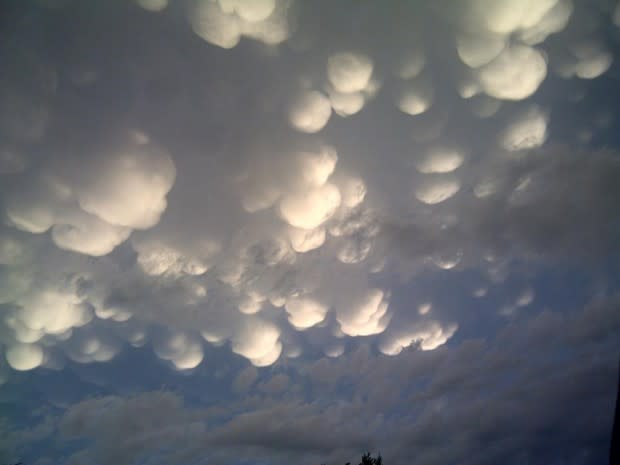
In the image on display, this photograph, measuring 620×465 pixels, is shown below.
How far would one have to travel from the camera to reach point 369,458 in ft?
125

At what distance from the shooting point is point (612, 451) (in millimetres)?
12930

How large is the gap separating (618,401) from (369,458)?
3341cm

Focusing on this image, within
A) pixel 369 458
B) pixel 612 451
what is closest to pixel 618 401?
pixel 612 451

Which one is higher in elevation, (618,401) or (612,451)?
(618,401)

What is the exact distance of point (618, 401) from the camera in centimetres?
1268

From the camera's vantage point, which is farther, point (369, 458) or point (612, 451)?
point (369, 458)

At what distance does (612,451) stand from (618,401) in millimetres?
2259

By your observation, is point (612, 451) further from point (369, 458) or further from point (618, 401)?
point (369, 458)

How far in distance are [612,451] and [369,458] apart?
31.8 metres

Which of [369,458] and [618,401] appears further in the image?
[369,458]
